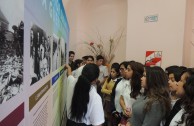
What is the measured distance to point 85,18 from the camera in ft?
22.2

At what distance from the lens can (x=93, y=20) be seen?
21.9ft

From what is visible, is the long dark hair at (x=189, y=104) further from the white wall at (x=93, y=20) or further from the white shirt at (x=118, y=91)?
the white wall at (x=93, y=20)

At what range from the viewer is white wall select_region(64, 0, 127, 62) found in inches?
242

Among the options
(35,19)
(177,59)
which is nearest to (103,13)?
(177,59)

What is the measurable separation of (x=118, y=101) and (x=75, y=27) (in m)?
3.88

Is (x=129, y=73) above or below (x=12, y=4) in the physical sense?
below

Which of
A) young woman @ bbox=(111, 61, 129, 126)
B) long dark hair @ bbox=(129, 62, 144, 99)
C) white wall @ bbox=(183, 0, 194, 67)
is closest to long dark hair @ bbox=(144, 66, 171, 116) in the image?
long dark hair @ bbox=(129, 62, 144, 99)

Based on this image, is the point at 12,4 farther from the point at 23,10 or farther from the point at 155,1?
the point at 155,1

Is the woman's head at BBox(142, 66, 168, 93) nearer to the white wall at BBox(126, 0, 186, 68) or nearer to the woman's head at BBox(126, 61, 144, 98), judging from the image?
the woman's head at BBox(126, 61, 144, 98)

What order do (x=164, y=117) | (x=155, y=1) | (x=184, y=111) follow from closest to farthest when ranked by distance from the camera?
(x=184, y=111), (x=164, y=117), (x=155, y=1)

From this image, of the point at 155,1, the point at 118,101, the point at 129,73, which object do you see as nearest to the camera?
the point at 129,73

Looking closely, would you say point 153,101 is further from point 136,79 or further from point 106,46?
point 106,46

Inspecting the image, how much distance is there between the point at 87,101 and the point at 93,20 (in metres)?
4.94

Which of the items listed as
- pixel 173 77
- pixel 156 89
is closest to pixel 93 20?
pixel 173 77
